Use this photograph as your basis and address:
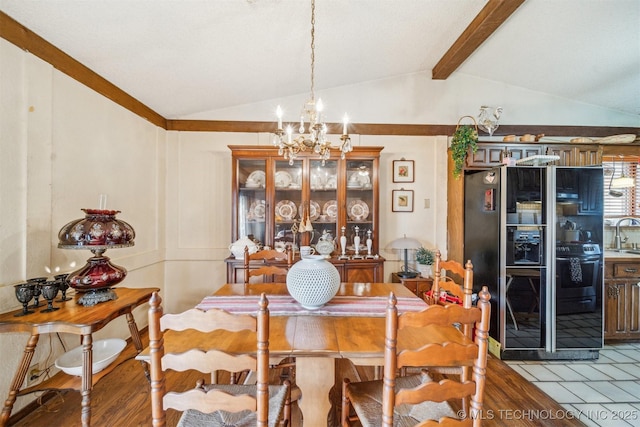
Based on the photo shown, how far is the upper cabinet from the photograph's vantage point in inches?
126

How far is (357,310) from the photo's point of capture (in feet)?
5.45

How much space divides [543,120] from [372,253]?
2.82 metres

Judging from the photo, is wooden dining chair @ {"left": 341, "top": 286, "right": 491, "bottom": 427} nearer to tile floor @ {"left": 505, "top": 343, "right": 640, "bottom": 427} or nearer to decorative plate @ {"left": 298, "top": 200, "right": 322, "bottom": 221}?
tile floor @ {"left": 505, "top": 343, "right": 640, "bottom": 427}

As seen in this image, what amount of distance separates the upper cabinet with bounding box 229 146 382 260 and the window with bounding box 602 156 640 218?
9.87 feet

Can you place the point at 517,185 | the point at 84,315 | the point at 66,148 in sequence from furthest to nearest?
1. the point at 517,185
2. the point at 66,148
3. the point at 84,315

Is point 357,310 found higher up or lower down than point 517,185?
lower down

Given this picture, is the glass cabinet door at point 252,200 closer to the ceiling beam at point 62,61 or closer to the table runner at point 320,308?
the ceiling beam at point 62,61

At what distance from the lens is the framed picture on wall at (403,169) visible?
359 centimetres

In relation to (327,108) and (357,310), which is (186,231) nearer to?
(327,108)

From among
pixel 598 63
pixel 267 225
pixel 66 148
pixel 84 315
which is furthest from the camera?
pixel 267 225

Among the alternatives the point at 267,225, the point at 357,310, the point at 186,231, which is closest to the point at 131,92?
the point at 186,231

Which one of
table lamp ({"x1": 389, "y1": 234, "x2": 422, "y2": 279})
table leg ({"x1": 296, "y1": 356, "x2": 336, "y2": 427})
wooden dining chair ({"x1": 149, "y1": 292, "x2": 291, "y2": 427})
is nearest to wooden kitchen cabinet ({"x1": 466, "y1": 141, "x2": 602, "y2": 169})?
table lamp ({"x1": 389, "y1": 234, "x2": 422, "y2": 279})

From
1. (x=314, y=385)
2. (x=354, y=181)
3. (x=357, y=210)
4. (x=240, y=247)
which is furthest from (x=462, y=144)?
(x=314, y=385)

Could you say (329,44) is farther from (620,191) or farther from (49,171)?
(620,191)
